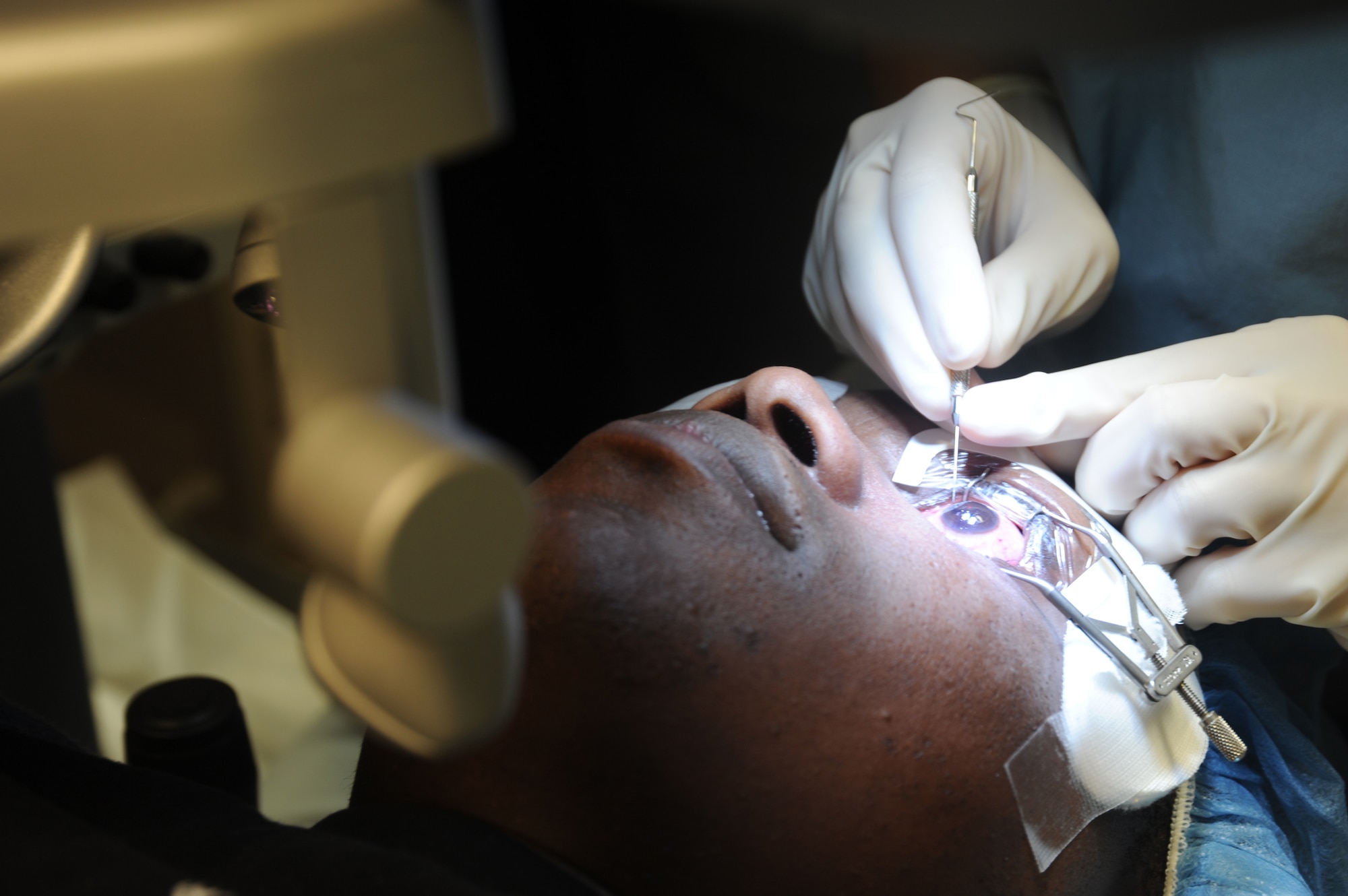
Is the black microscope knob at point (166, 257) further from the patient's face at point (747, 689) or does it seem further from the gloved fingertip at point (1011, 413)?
the gloved fingertip at point (1011, 413)

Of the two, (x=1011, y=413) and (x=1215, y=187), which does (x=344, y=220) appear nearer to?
(x=1011, y=413)

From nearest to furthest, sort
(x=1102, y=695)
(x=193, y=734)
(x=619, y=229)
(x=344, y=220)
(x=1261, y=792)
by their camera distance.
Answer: (x=344, y=220)
(x=1102, y=695)
(x=1261, y=792)
(x=193, y=734)
(x=619, y=229)

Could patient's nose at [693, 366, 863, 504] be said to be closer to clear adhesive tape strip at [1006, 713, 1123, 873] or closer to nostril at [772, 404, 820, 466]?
nostril at [772, 404, 820, 466]

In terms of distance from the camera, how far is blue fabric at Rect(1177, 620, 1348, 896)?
84 cm

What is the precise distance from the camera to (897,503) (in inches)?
31.0

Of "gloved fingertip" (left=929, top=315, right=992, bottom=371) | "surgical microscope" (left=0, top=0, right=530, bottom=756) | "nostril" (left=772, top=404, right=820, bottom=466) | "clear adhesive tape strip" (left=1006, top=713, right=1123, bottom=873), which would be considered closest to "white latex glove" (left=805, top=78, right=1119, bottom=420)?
"gloved fingertip" (left=929, top=315, right=992, bottom=371)

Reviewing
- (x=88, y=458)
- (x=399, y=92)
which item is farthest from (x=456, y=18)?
(x=88, y=458)

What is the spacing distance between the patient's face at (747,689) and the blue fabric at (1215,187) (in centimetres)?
27

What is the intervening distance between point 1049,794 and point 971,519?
0.72 ft

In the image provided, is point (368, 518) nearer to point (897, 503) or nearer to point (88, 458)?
point (897, 503)

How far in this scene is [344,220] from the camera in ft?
1.01

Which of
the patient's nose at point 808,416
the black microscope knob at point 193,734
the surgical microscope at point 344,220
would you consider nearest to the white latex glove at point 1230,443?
the patient's nose at point 808,416

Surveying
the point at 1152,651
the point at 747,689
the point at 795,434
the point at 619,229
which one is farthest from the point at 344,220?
the point at 619,229

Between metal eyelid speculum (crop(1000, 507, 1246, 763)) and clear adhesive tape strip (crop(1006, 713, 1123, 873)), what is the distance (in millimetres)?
66
